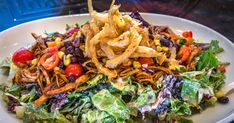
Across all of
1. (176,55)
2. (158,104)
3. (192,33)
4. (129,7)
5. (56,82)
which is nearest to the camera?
(158,104)

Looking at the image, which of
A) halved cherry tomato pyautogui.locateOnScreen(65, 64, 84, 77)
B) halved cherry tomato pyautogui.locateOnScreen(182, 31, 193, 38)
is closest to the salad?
halved cherry tomato pyautogui.locateOnScreen(65, 64, 84, 77)

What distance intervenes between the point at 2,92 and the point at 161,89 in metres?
0.68

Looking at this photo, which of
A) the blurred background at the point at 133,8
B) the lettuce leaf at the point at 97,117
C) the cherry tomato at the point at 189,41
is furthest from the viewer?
the blurred background at the point at 133,8

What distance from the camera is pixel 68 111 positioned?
1.50m

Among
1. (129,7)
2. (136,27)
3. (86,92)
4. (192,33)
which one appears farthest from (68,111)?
(129,7)

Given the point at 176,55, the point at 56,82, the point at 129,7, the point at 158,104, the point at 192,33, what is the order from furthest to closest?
the point at 129,7 < the point at 192,33 < the point at 176,55 < the point at 56,82 < the point at 158,104

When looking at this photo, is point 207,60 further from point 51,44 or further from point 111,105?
point 51,44

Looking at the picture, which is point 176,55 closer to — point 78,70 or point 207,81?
point 207,81

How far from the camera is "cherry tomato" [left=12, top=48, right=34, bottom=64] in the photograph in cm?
179

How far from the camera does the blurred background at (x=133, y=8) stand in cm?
244

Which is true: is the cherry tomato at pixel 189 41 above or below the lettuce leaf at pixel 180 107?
above

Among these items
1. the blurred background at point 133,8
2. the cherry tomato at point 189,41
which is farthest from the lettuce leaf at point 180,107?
the blurred background at point 133,8

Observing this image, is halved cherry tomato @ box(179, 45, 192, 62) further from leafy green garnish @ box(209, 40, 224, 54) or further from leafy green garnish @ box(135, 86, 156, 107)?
leafy green garnish @ box(135, 86, 156, 107)

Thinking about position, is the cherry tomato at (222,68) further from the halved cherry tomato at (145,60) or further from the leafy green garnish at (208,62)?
the halved cherry tomato at (145,60)
